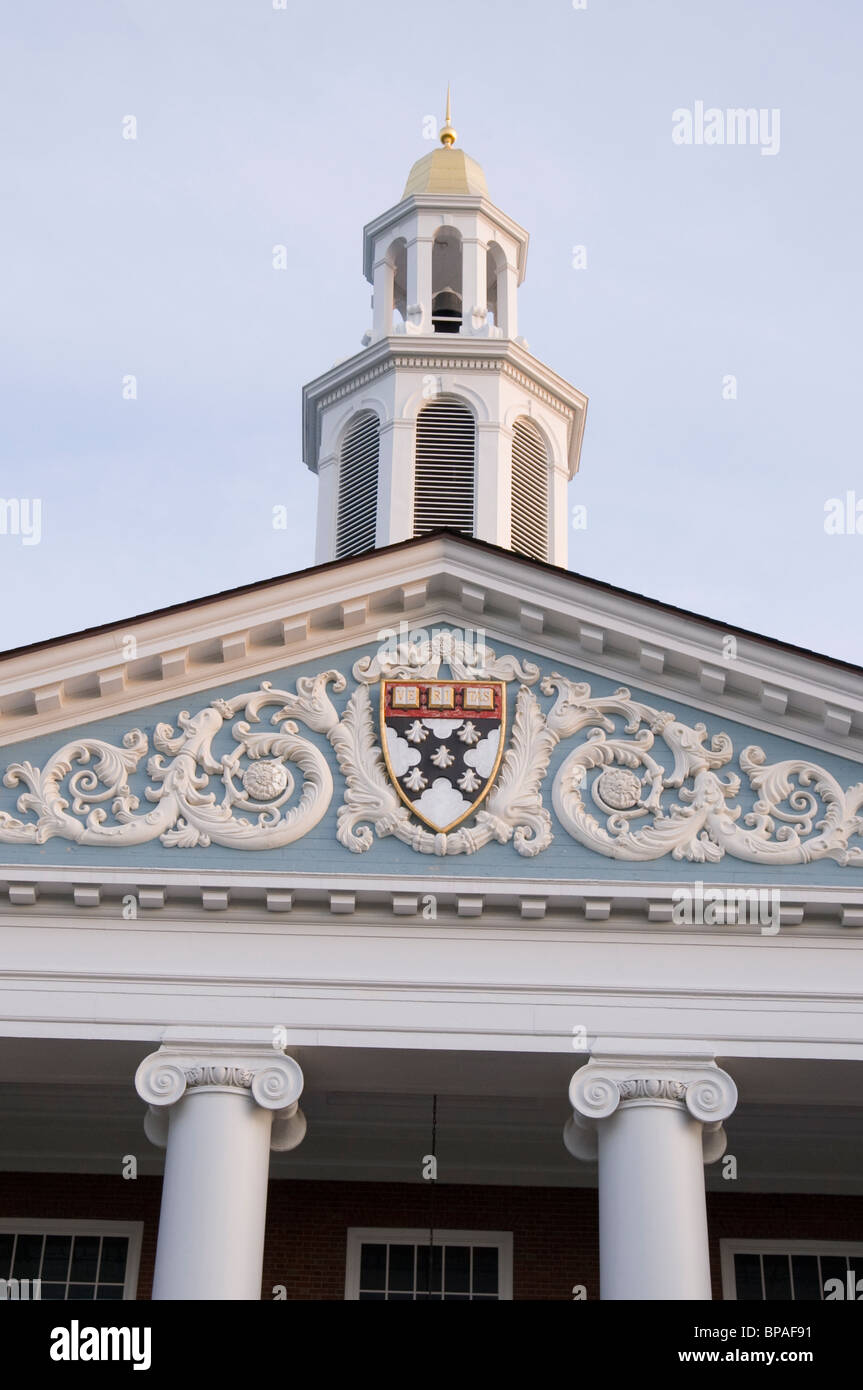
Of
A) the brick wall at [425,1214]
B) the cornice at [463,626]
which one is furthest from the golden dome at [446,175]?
the brick wall at [425,1214]

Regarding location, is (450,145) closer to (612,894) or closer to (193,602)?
(193,602)

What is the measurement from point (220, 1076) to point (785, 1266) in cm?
701

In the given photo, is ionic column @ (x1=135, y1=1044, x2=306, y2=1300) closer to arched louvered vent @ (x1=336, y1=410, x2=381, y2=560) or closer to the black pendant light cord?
the black pendant light cord

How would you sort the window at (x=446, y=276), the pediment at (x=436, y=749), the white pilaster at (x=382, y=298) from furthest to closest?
1. the window at (x=446, y=276)
2. the white pilaster at (x=382, y=298)
3. the pediment at (x=436, y=749)

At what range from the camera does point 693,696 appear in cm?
1895

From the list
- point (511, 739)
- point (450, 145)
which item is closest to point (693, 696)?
point (511, 739)

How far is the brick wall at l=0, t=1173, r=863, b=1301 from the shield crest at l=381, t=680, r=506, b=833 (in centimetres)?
481

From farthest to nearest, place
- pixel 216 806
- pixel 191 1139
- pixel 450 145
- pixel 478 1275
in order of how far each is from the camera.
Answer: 1. pixel 450 145
2. pixel 478 1275
3. pixel 216 806
4. pixel 191 1139

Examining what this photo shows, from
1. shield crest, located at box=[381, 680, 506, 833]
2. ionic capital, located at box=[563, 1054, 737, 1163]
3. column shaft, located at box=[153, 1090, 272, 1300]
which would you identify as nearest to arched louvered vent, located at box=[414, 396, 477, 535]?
shield crest, located at box=[381, 680, 506, 833]

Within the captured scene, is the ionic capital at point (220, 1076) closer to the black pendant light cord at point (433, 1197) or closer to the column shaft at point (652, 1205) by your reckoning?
the black pendant light cord at point (433, 1197)

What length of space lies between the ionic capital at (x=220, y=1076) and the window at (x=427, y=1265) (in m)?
3.53

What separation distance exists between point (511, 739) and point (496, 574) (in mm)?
1761

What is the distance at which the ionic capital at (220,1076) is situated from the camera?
1692 cm

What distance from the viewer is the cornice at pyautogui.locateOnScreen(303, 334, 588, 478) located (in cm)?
2969
